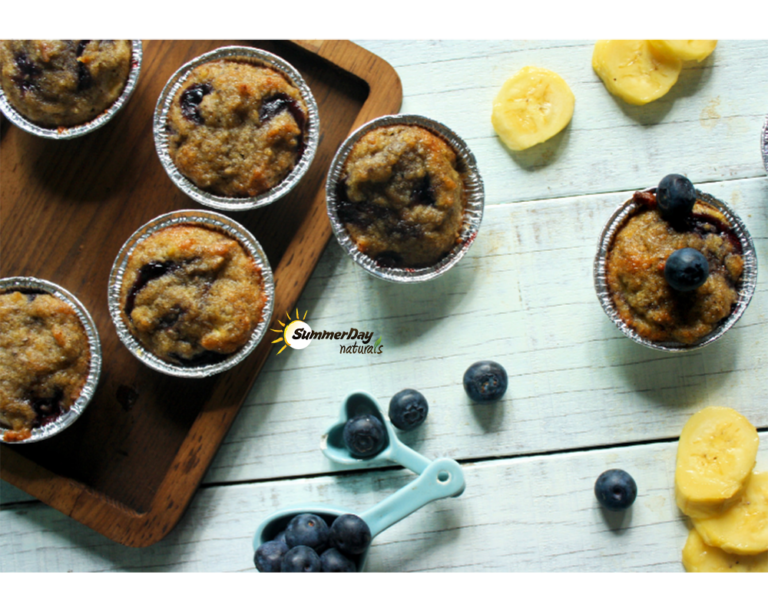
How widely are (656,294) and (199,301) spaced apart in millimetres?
1970

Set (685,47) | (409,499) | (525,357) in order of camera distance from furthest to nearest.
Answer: (525,357)
(685,47)
(409,499)

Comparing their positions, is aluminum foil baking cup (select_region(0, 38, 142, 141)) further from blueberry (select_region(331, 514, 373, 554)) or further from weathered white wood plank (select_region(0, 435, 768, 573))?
blueberry (select_region(331, 514, 373, 554))

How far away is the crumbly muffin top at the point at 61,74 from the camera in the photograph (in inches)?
99.0

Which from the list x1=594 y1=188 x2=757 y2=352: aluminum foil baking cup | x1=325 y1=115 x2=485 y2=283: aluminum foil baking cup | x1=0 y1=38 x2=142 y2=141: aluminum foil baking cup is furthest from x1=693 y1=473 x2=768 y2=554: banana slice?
x1=0 y1=38 x2=142 y2=141: aluminum foil baking cup

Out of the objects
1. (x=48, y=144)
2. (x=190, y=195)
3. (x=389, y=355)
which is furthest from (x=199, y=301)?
(x=48, y=144)

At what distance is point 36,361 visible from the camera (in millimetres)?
2500

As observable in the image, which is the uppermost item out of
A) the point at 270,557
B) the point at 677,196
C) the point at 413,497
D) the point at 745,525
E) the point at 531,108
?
the point at 531,108

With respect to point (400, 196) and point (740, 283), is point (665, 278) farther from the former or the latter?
point (400, 196)

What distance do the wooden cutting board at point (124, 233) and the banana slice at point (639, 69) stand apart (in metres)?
1.07

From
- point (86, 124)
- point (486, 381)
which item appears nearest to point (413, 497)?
point (486, 381)

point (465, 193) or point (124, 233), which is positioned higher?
point (124, 233)

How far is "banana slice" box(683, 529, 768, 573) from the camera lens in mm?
2736

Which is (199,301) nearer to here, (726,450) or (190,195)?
(190,195)

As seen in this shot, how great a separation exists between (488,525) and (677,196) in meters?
1.76
